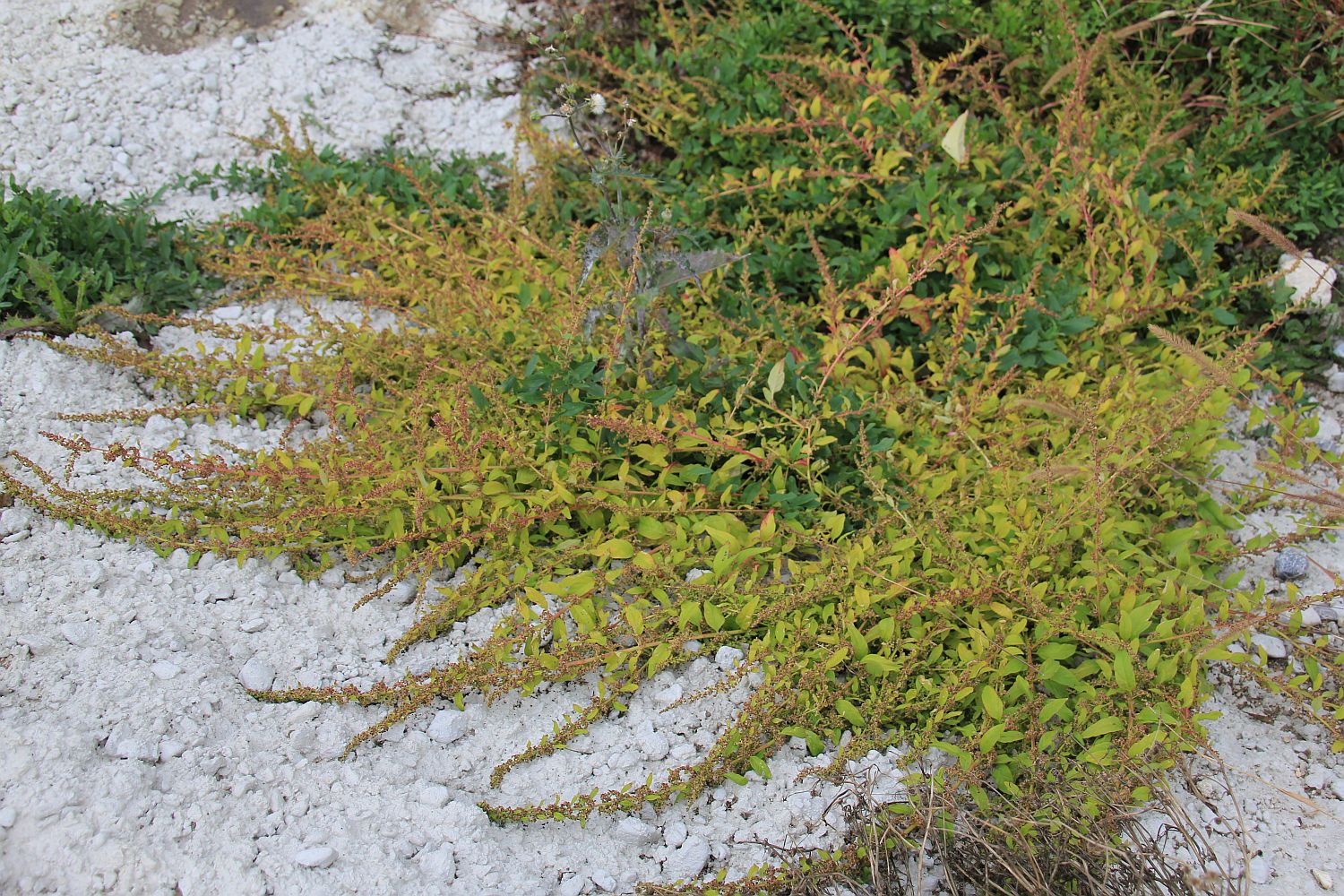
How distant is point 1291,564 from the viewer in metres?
2.96

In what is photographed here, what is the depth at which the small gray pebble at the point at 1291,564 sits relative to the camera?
296 centimetres

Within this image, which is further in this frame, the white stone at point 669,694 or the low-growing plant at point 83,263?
the low-growing plant at point 83,263

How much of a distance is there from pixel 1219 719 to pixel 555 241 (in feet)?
8.90

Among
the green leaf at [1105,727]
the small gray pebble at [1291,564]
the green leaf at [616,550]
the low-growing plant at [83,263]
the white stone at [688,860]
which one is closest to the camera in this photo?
the white stone at [688,860]

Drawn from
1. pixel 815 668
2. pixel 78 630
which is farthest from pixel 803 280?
pixel 78 630

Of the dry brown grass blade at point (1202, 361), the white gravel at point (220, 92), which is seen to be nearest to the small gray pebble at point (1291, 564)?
the dry brown grass blade at point (1202, 361)

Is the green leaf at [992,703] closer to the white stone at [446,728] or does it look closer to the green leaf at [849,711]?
the green leaf at [849,711]

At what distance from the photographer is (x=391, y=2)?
4.75 meters

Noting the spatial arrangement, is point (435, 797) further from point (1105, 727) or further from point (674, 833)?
point (1105, 727)

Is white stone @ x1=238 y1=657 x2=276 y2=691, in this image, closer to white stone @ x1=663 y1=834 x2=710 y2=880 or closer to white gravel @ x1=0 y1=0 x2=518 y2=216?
white stone @ x1=663 y1=834 x2=710 y2=880

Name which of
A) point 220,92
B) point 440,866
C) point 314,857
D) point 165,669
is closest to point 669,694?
point 440,866

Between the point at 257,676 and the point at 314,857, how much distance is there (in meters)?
0.59

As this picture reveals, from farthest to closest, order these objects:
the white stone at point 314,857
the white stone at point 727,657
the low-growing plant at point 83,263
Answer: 1. the low-growing plant at point 83,263
2. the white stone at point 727,657
3. the white stone at point 314,857

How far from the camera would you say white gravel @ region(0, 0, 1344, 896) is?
2.13 m
